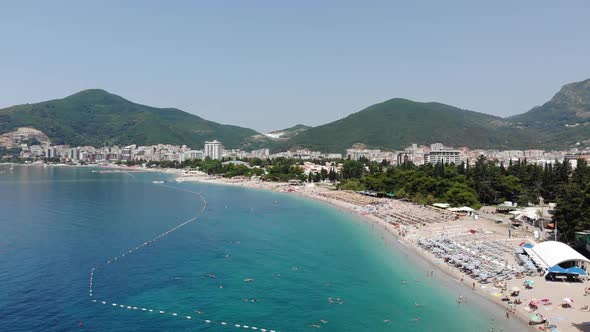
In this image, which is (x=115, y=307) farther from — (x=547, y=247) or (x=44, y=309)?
(x=547, y=247)

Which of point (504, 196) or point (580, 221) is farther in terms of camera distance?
point (504, 196)

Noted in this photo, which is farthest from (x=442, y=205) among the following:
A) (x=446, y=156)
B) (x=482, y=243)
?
(x=446, y=156)

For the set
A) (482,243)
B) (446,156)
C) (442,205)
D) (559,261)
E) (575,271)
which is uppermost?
(446,156)

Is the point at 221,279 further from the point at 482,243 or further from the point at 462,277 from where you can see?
the point at 482,243

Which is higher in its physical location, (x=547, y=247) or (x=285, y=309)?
(x=547, y=247)

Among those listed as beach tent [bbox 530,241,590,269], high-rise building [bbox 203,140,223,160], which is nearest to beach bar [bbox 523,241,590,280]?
beach tent [bbox 530,241,590,269]

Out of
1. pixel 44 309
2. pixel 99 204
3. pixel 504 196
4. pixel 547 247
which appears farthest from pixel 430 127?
pixel 44 309

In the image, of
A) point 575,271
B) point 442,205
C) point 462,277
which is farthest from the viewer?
point 442,205
